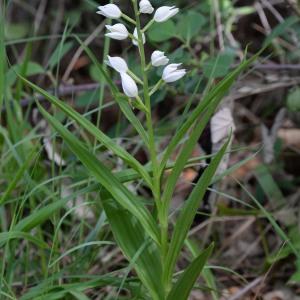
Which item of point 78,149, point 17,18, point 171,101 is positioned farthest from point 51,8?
point 78,149

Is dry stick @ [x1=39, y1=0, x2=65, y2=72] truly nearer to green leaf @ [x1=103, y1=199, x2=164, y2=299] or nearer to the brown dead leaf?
the brown dead leaf

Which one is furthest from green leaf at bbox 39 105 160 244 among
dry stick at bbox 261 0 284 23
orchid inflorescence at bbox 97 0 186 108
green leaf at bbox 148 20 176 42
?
dry stick at bbox 261 0 284 23

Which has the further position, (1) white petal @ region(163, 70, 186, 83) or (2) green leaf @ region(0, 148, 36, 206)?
(2) green leaf @ region(0, 148, 36, 206)

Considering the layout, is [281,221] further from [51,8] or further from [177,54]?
[51,8]

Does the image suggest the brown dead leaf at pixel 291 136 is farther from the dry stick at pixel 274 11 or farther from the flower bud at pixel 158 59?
the flower bud at pixel 158 59

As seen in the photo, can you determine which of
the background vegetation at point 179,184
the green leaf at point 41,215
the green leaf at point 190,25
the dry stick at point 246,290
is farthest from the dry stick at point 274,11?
the green leaf at point 41,215

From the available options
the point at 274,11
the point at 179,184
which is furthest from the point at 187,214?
the point at 274,11
